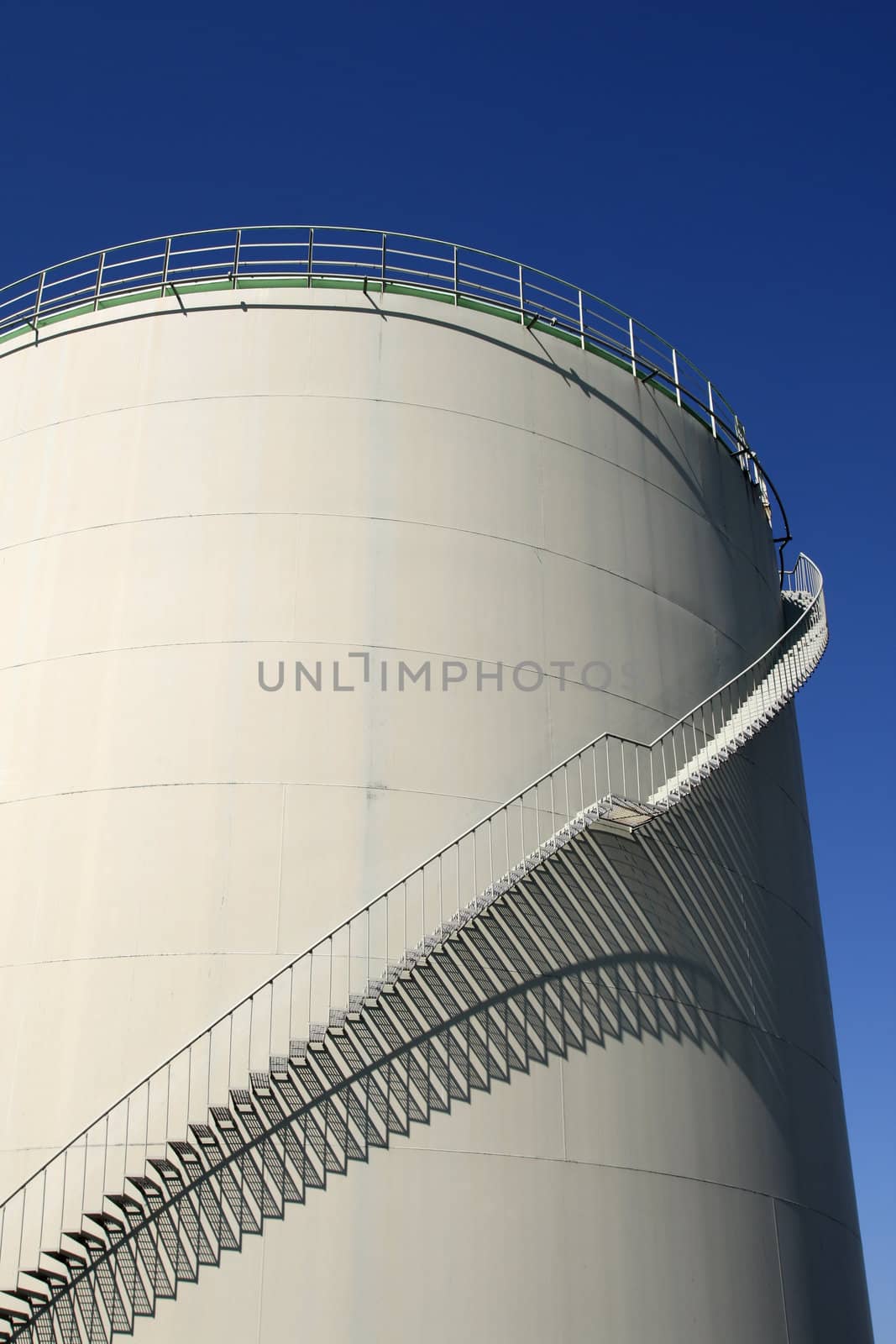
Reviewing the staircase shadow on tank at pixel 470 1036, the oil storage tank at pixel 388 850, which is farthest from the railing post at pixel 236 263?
the staircase shadow on tank at pixel 470 1036

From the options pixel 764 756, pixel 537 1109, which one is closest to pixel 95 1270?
pixel 537 1109

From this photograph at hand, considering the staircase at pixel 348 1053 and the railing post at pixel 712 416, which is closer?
the staircase at pixel 348 1053

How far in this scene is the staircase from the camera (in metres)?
14.0

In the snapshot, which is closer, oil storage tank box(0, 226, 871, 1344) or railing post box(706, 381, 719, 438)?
oil storage tank box(0, 226, 871, 1344)

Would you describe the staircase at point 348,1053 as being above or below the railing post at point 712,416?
below

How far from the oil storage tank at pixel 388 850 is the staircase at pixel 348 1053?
48mm

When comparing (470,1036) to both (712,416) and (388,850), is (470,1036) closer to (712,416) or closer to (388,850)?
(388,850)

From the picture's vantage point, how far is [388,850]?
16.1 m

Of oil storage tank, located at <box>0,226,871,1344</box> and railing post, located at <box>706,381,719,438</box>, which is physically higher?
railing post, located at <box>706,381,719,438</box>

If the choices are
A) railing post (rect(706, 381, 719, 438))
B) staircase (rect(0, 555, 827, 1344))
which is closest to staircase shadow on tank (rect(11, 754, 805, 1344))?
staircase (rect(0, 555, 827, 1344))

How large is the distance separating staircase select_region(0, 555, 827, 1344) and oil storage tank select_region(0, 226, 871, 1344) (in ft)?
0.16

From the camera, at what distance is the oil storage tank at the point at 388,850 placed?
47.1 ft

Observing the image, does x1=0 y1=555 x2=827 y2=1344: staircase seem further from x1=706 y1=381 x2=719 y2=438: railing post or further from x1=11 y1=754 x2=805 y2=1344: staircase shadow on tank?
x1=706 y1=381 x2=719 y2=438: railing post

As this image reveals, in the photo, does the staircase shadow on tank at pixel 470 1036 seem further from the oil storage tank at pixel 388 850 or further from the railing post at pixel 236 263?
the railing post at pixel 236 263
